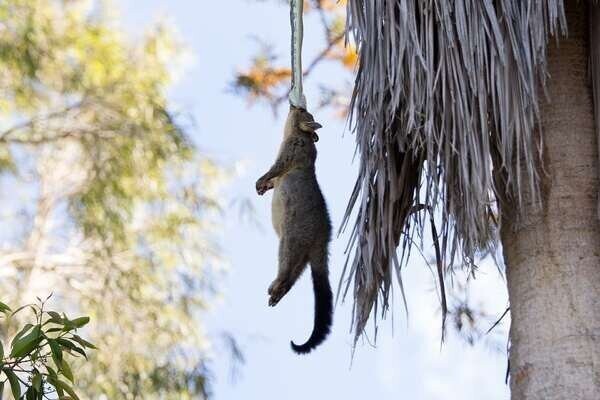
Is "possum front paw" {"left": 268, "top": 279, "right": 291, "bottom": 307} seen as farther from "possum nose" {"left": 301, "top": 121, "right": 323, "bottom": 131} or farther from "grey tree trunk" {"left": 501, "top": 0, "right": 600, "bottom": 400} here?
"grey tree trunk" {"left": 501, "top": 0, "right": 600, "bottom": 400}

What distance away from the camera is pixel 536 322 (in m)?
3.43

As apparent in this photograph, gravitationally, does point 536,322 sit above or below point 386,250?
below

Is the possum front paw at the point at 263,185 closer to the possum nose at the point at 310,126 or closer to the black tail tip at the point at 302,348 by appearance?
the possum nose at the point at 310,126

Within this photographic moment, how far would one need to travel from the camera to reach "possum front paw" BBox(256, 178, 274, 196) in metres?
4.02

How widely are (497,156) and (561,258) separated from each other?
1.33ft

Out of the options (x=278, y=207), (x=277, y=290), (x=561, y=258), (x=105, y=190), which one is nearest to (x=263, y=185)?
(x=278, y=207)

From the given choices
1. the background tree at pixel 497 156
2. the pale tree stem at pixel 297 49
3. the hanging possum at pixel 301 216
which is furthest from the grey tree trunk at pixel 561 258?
the pale tree stem at pixel 297 49

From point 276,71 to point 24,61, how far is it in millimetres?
4650

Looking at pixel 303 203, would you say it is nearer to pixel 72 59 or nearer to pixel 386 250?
pixel 386 250

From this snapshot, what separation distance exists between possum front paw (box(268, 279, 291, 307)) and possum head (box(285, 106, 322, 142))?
1.93 ft

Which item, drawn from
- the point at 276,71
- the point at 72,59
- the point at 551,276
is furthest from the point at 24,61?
the point at 551,276

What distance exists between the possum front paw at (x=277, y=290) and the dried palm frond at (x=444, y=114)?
0.82ft

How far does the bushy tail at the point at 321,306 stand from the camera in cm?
404

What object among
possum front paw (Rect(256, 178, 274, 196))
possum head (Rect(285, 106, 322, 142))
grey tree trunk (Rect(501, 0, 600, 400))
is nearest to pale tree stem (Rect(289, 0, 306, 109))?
possum head (Rect(285, 106, 322, 142))
